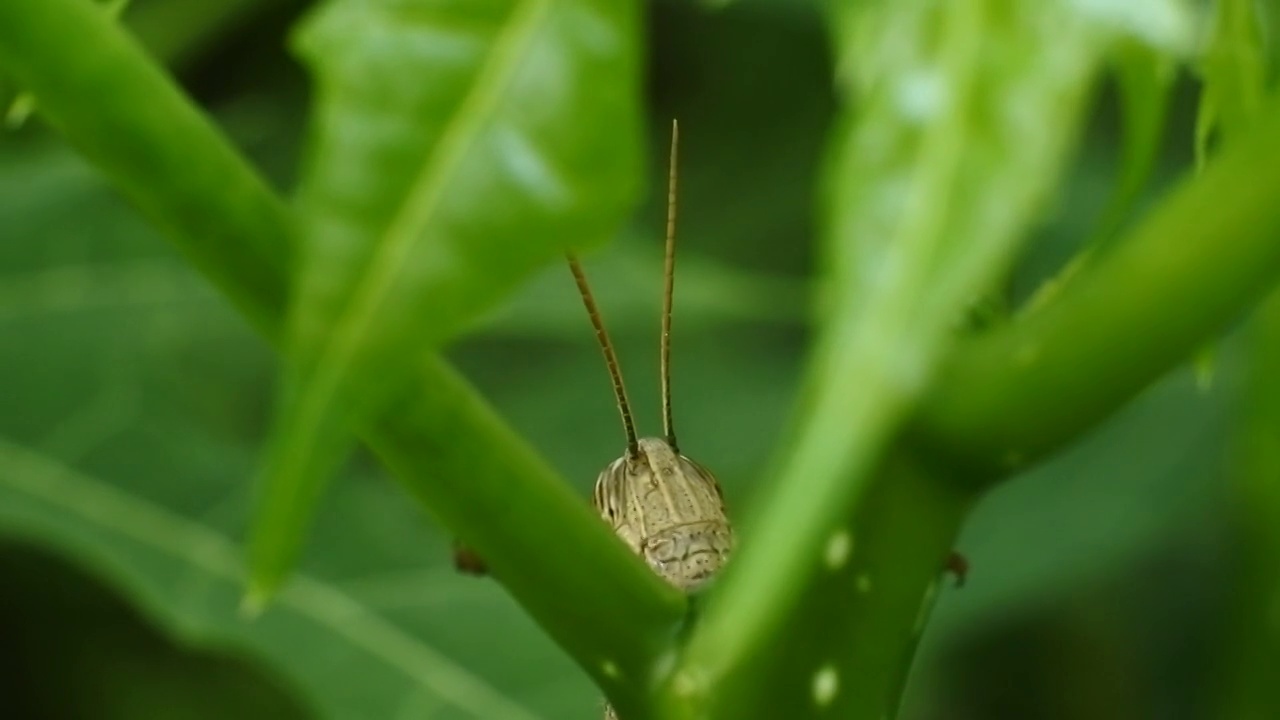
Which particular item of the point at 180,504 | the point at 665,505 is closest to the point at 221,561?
the point at 180,504

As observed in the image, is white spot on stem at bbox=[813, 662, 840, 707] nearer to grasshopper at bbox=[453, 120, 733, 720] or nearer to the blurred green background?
grasshopper at bbox=[453, 120, 733, 720]

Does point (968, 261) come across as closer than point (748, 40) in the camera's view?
Yes

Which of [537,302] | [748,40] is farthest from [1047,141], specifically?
[748,40]

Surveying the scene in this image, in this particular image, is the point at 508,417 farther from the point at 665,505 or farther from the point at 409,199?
the point at 409,199

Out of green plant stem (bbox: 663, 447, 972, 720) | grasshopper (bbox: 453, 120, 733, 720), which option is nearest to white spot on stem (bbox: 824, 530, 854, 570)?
green plant stem (bbox: 663, 447, 972, 720)

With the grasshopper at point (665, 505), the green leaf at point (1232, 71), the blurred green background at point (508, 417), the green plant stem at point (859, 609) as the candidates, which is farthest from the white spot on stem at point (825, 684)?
the blurred green background at point (508, 417)

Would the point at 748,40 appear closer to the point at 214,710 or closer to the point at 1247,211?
the point at 214,710
